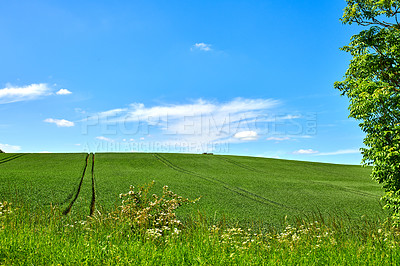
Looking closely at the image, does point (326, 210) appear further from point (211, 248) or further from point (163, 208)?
point (211, 248)

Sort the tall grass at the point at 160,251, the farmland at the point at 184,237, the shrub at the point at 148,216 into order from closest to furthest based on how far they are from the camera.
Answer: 1. the tall grass at the point at 160,251
2. the farmland at the point at 184,237
3. the shrub at the point at 148,216

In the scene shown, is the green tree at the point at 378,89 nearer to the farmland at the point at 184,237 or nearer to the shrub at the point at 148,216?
the farmland at the point at 184,237

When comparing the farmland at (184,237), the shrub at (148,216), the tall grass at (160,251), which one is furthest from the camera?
the shrub at (148,216)

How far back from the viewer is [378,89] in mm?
9344

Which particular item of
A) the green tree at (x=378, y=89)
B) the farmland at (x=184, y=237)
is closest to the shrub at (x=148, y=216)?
the farmland at (x=184, y=237)

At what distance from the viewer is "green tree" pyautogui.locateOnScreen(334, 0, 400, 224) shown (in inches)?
368

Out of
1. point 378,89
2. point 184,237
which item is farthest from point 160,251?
point 378,89

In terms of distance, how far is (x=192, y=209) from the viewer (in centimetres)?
1245

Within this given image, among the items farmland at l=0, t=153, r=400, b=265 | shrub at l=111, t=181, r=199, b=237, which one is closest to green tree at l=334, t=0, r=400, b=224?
farmland at l=0, t=153, r=400, b=265

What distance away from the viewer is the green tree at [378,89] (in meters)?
9.35

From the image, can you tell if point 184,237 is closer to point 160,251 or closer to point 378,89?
point 160,251

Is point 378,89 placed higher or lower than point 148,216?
higher

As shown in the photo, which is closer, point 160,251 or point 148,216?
point 160,251

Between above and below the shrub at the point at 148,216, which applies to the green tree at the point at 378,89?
above
